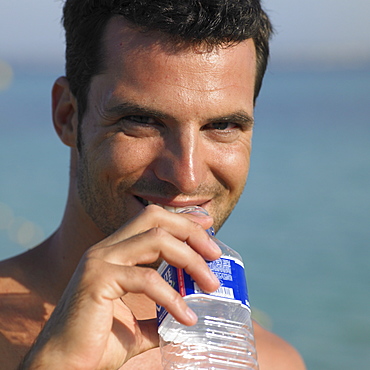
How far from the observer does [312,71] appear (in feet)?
206

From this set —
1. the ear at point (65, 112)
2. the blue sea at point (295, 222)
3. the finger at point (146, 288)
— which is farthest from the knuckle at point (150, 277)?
the blue sea at point (295, 222)

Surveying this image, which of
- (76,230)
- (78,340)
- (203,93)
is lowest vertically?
(78,340)

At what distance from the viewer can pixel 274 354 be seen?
3.55 metres

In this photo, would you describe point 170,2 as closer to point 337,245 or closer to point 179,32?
point 179,32

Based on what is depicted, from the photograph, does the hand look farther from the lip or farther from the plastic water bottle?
the lip

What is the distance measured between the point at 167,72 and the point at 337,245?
9803 mm

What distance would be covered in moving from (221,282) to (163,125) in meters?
0.91

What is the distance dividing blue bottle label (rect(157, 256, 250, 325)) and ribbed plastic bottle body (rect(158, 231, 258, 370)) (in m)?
0.05

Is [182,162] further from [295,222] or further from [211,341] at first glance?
[295,222]

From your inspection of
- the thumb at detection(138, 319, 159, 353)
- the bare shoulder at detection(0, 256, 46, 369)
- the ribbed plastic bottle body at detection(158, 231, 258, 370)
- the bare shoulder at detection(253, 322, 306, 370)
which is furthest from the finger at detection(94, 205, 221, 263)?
the bare shoulder at detection(253, 322, 306, 370)

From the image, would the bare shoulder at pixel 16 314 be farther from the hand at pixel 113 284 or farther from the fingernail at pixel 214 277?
the fingernail at pixel 214 277

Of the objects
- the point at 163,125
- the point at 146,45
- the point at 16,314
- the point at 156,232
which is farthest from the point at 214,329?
the point at 146,45

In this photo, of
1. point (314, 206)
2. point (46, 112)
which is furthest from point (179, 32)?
point (46, 112)

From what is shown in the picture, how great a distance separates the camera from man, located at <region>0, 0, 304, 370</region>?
8.71 ft
